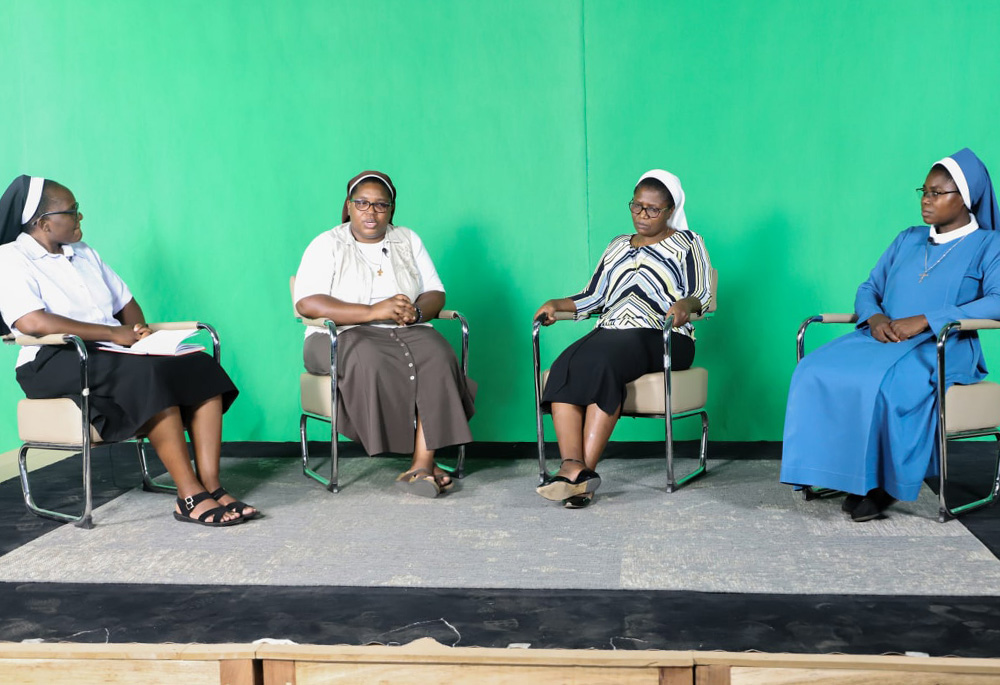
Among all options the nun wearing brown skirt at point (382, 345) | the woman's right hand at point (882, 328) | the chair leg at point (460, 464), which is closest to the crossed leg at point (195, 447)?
the nun wearing brown skirt at point (382, 345)

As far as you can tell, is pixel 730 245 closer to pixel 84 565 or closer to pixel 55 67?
pixel 84 565

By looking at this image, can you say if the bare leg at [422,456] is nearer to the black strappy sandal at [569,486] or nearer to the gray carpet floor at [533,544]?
the gray carpet floor at [533,544]

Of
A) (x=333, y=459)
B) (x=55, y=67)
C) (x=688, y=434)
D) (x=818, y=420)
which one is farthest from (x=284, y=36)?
(x=818, y=420)

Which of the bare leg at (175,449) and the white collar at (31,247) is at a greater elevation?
the white collar at (31,247)

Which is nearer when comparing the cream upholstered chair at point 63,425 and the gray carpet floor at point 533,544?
the gray carpet floor at point 533,544

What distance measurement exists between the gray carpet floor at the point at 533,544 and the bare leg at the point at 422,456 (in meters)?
0.09

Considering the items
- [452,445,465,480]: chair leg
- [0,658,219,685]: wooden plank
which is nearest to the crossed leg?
[452,445,465,480]: chair leg

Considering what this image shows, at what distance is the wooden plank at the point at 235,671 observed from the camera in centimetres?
127

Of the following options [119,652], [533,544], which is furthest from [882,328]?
[119,652]

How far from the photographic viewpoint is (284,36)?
14.4 feet

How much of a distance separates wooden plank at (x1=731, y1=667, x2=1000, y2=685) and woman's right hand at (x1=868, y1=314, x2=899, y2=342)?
206 cm

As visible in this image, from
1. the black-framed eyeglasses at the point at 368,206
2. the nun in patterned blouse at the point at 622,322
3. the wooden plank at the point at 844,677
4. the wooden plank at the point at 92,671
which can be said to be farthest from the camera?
the black-framed eyeglasses at the point at 368,206

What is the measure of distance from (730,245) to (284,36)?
2.21 m

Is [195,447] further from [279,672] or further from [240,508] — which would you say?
[279,672]
